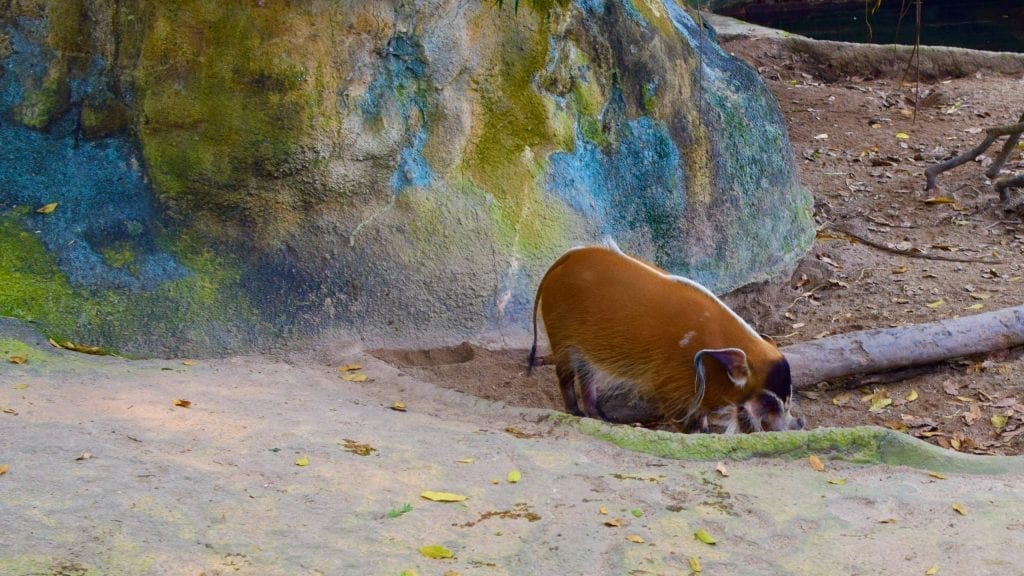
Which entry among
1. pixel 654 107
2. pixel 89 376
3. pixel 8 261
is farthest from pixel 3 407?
pixel 654 107

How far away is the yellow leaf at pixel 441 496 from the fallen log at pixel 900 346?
2458mm

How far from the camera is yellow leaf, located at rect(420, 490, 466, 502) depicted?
341cm

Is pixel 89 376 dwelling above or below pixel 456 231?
below

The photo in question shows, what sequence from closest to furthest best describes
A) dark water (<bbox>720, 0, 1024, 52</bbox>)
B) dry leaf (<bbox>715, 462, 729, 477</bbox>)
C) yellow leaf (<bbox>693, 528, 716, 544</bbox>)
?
yellow leaf (<bbox>693, 528, 716, 544</bbox>)
dry leaf (<bbox>715, 462, 729, 477</bbox>)
dark water (<bbox>720, 0, 1024, 52</bbox>)

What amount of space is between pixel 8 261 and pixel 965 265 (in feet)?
17.3

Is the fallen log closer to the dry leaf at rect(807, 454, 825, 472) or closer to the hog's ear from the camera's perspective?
the hog's ear

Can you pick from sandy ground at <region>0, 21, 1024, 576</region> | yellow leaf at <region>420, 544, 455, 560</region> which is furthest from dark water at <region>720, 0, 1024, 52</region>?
yellow leaf at <region>420, 544, 455, 560</region>

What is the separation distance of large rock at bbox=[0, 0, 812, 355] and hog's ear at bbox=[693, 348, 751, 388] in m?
1.22

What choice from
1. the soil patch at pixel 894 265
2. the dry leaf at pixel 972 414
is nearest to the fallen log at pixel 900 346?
the soil patch at pixel 894 265

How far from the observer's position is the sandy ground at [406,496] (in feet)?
9.68

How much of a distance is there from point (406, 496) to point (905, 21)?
53.4 feet

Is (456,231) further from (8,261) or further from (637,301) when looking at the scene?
(8,261)

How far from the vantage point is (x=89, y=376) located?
4309 mm

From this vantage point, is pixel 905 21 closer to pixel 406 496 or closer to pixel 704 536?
pixel 704 536
